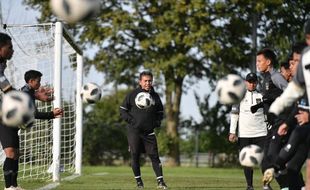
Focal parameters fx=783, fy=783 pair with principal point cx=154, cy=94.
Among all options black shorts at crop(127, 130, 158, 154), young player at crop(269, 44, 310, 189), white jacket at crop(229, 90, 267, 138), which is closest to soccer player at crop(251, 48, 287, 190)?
white jacket at crop(229, 90, 267, 138)

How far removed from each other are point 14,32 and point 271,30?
928 inches

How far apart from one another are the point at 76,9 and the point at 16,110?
131cm

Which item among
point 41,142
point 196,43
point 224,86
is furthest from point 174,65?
point 224,86

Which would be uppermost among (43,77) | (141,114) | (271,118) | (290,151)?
(43,77)

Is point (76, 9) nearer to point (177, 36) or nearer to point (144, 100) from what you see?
point (144, 100)

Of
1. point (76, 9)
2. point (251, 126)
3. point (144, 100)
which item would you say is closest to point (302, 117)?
point (76, 9)

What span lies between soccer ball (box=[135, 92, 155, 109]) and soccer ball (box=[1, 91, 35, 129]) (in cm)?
563

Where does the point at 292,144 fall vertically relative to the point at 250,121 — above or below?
below

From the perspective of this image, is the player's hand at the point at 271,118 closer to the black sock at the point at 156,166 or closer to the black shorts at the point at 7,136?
the black sock at the point at 156,166

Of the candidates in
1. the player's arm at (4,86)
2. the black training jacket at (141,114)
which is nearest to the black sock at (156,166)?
the black training jacket at (141,114)

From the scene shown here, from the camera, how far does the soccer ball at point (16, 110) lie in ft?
28.1

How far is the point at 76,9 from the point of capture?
8781mm

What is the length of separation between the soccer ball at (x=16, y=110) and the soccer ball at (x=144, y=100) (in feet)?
18.5

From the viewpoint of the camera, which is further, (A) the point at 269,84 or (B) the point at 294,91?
(A) the point at 269,84
